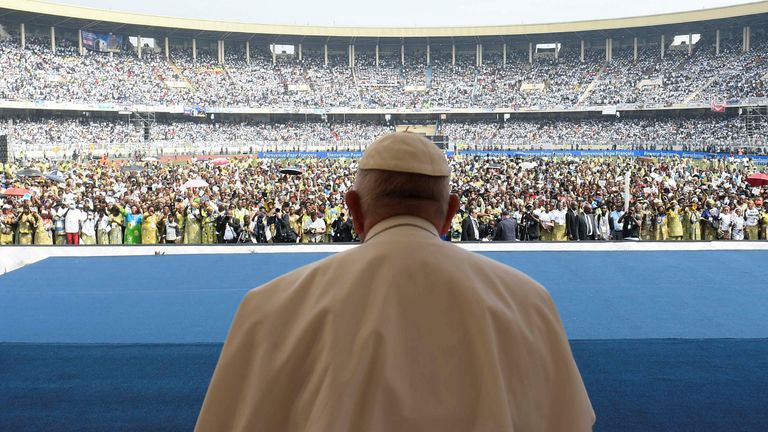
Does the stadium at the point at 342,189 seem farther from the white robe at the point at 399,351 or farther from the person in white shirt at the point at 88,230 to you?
the white robe at the point at 399,351

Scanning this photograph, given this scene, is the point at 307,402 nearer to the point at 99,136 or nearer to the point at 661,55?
the point at 99,136

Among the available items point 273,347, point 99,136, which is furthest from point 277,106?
point 273,347

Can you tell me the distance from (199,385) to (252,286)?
3.89 m

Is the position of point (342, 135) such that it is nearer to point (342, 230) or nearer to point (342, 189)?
point (342, 189)

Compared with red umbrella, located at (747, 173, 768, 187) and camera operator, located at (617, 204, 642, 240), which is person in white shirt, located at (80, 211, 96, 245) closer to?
camera operator, located at (617, 204, 642, 240)

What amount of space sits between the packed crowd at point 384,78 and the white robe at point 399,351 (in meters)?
50.8

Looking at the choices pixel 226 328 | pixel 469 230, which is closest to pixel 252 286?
pixel 226 328

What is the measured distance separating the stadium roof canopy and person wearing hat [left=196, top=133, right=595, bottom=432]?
54833 millimetres

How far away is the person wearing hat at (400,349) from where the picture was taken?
1.25 metres

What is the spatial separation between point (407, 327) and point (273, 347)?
25cm

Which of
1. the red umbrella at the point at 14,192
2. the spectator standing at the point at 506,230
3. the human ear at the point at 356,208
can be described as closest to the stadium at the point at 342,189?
the human ear at the point at 356,208

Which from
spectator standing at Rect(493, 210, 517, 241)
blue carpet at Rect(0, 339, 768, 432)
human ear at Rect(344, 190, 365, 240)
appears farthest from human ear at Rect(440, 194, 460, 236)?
spectator standing at Rect(493, 210, 517, 241)

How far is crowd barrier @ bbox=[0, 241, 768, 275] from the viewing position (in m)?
10.8

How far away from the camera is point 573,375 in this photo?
1.37m
